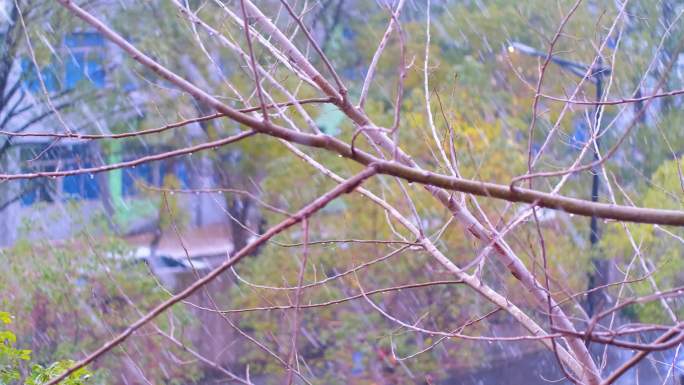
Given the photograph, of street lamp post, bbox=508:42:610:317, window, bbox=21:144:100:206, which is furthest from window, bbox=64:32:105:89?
street lamp post, bbox=508:42:610:317

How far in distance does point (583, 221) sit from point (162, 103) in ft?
17.2

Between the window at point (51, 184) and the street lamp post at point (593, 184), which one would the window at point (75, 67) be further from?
the street lamp post at point (593, 184)

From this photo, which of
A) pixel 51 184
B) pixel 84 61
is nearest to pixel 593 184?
pixel 51 184

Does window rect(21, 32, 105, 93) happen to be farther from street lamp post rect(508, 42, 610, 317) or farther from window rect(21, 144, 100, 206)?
street lamp post rect(508, 42, 610, 317)

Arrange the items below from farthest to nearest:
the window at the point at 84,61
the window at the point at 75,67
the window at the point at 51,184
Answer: the window at the point at 84,61 < the window at the point at 75,67 < the window at the point at 51,184

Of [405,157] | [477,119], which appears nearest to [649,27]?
[477,119]

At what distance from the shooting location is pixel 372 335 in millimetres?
9477

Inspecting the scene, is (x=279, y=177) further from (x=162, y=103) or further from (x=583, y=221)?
(x=583, y=221)

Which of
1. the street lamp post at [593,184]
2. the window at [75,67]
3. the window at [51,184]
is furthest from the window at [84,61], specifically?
the street lamp post at [593,184]

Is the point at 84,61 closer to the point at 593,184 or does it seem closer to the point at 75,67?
the point at 75,67

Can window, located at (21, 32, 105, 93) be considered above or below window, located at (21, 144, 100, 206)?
above

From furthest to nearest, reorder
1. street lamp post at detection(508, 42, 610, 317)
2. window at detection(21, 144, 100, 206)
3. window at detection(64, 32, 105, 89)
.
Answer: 1. window at detection(64, 32, 105, 89)
2. window at detection(21, 144, 100, 206)
3. street lamp post at detection(508, 42, 610, 317)

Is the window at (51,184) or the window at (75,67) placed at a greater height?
the window at (75,67)

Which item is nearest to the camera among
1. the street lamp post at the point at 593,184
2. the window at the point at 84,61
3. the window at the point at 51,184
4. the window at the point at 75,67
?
the street lamp post at the point at 593,184
